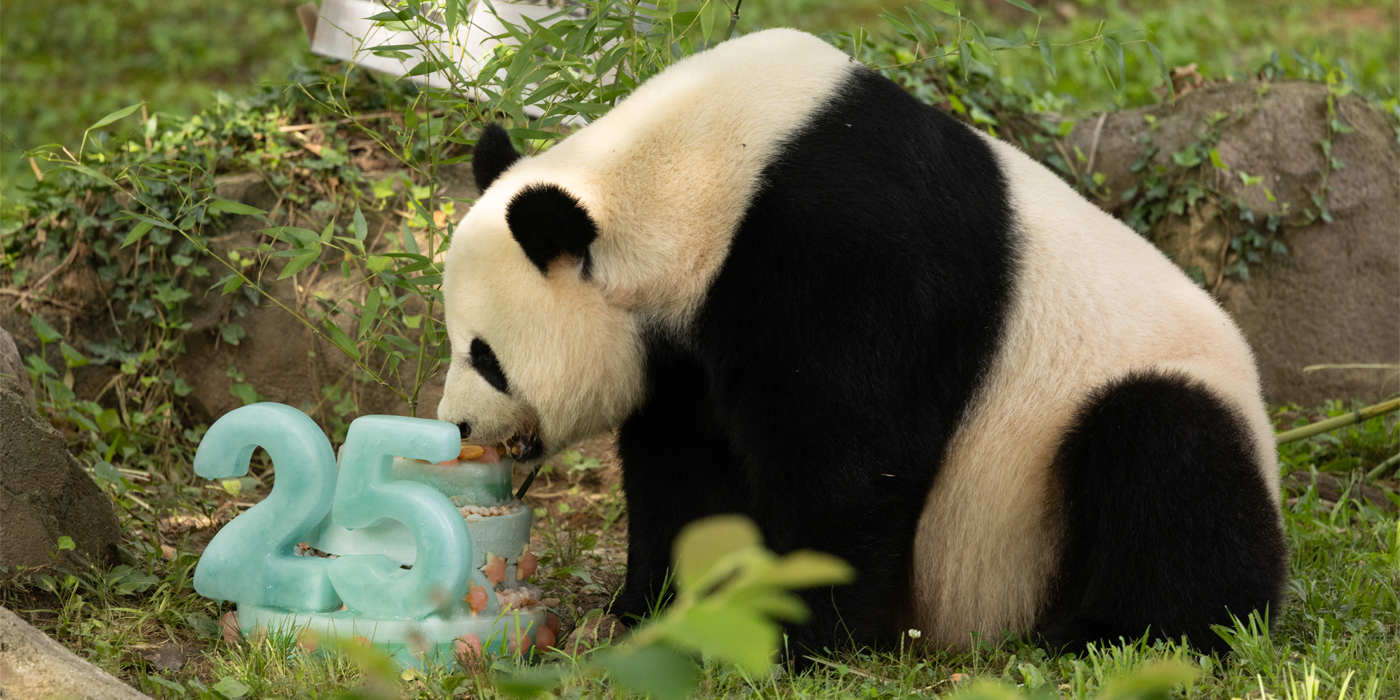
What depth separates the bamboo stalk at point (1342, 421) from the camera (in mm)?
4070

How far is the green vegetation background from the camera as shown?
8.80 m

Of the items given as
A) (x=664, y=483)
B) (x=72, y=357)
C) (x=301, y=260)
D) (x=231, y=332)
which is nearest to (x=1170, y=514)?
(x=664, y=483)

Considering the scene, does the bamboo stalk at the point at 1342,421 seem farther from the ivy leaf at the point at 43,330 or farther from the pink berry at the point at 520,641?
the ivy leaf at the point at 43,330

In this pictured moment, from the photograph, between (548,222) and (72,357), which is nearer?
(548,222)

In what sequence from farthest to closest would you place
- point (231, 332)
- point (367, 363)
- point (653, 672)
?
point (231, 332)
point (367, 363)
point (653, 672)

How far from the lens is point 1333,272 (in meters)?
5.27

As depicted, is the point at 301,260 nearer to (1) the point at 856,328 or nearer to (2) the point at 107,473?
(2) the point at 107,473

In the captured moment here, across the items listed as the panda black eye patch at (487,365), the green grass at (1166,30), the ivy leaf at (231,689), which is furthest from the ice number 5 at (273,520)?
the green grass at (1166,30)

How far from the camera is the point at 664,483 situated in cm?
318

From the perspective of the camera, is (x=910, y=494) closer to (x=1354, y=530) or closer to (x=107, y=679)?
(x=107, y=679)

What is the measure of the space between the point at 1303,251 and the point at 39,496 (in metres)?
5.11

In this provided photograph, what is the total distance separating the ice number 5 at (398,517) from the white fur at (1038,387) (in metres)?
1.14

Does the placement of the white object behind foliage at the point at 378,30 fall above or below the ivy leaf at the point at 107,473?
above

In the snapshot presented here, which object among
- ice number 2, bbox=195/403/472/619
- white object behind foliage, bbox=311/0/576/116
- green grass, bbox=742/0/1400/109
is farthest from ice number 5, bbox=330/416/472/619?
green grass, bbox=742/0/1400/109
